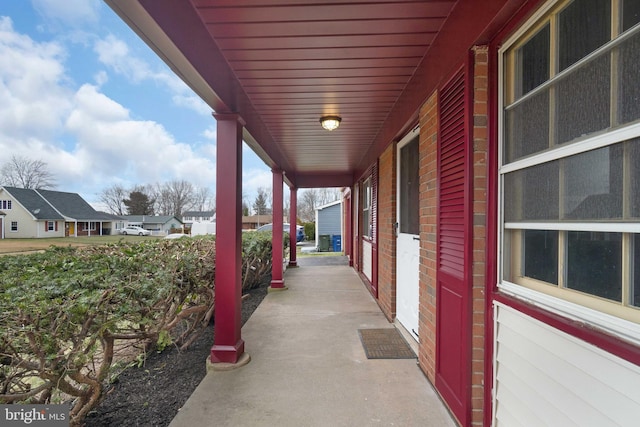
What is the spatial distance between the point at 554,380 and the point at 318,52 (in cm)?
238

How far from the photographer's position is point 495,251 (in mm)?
1680

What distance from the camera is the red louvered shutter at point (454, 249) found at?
1833 mm

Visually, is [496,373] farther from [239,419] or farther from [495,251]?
[239,419]

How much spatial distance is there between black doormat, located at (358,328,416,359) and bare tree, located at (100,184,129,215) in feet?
183

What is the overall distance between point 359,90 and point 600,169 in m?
2.26

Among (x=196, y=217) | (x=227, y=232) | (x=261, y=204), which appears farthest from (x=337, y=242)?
(x=196, y=217)

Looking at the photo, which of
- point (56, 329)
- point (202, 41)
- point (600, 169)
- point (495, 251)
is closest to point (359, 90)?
point (202, 41)

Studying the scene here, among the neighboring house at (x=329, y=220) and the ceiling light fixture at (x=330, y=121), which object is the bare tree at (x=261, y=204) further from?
the ceiling light fixture at (x=330, y=121)

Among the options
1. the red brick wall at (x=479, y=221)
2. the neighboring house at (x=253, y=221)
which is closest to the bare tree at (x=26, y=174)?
the neighboring house at (x=253, y=221)

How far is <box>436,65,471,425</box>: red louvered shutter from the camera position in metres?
1.83

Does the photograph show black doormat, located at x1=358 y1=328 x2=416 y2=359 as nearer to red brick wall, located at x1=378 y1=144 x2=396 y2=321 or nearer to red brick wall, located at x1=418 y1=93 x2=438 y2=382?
red brick wall, located at x1=418 y1=93 x2=438 y2=382

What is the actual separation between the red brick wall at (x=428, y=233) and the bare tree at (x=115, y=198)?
5657 cm

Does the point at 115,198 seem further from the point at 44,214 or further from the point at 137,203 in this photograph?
the point at 44,214

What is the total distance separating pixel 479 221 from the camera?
69.5 inches
